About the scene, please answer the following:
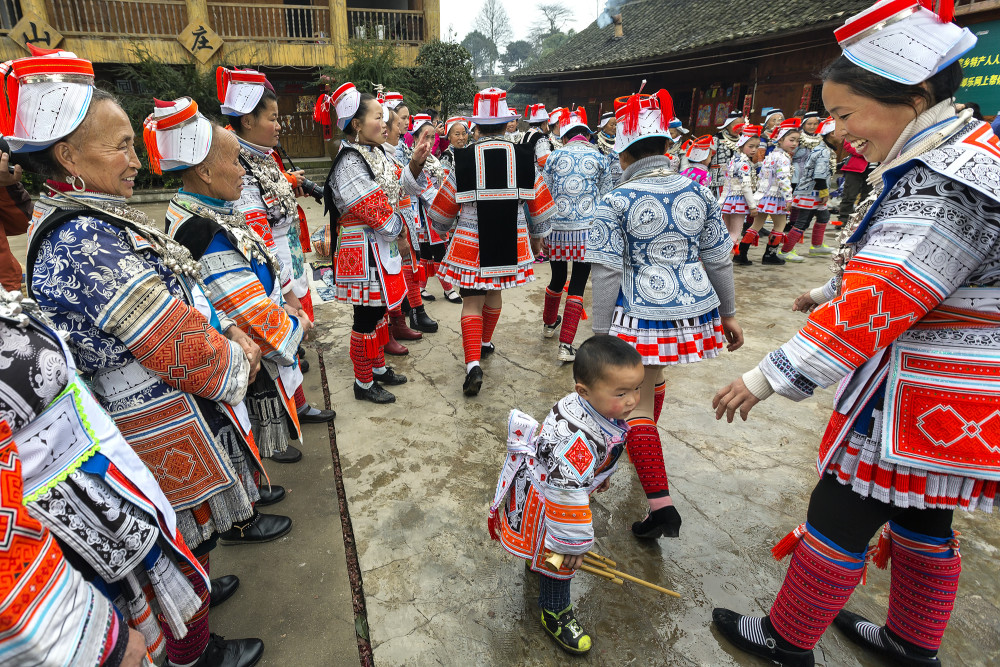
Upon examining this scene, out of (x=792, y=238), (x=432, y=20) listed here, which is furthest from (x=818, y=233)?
(x=432, y=20)

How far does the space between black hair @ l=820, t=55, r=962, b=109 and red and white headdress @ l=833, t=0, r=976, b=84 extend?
3cm

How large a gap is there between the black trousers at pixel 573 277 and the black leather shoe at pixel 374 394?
1.82 m

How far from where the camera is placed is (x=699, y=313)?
2.47 m

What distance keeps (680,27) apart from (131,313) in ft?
61.0

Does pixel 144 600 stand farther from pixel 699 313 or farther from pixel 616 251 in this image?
pixel 699 313

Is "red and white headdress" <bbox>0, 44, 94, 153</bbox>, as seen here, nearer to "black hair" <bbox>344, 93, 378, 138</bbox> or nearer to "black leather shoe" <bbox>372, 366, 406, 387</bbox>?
"black hair" <bbox>344, 93, 378, 138</bbox>

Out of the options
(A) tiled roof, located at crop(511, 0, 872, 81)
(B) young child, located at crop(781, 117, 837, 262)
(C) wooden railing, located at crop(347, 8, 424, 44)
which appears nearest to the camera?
(B) young child, located at crop(781, 117, 837, 262)

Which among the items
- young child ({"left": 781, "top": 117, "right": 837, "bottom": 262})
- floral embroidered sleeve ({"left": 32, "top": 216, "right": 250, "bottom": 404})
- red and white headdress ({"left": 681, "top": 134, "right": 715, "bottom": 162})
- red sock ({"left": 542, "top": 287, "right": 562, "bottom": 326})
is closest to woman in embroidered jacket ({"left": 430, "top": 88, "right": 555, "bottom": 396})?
red sock ({"left": 542, "top": 287, "right": 562, "bottom": 326})

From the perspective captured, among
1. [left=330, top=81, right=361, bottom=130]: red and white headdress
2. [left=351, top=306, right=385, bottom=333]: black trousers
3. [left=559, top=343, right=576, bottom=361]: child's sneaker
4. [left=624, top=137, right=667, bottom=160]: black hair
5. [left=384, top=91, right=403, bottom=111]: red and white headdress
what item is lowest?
[left=559, top=343, right=576, bottom=361]: child's sneaker

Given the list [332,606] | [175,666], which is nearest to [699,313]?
[332,606]

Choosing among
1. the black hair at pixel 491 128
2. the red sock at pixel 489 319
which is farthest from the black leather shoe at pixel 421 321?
the black hair at pixel 491 128

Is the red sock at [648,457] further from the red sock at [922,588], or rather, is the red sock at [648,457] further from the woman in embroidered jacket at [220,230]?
the woman in embroidered jacket at [220,230]

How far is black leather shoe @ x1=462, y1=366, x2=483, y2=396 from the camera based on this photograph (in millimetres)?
3695

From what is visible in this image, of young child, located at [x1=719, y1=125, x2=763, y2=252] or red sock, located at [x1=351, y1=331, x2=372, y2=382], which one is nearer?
red sock, located at [x1=351, y1=331, x2=372, y2=382]
